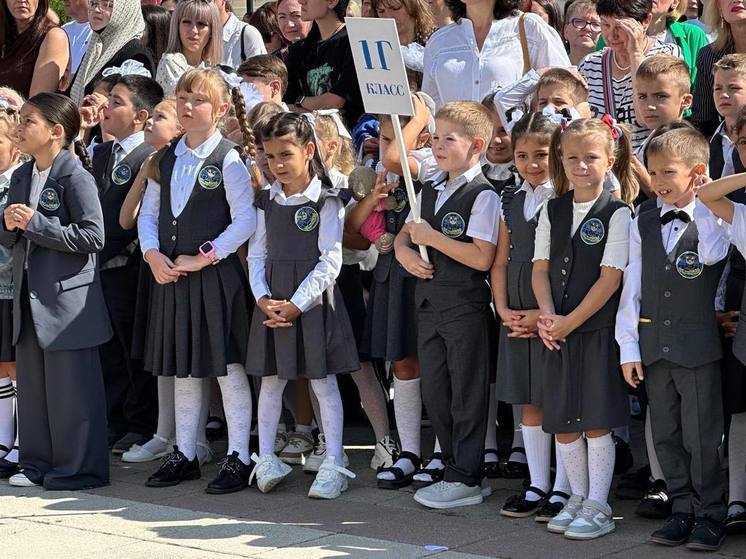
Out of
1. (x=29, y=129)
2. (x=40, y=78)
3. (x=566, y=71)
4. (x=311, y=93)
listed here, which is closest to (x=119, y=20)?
(x=40, y=78)

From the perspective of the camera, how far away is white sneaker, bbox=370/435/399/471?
6641mm

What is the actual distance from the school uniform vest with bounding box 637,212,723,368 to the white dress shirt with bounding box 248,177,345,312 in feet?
5.38

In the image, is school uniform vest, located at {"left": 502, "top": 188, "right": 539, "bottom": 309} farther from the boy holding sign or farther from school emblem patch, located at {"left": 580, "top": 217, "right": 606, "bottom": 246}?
school emblem patch, located at {"left": 580, "top": 217, "right": 606, "bottom": 246}

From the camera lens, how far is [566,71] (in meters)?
6.37

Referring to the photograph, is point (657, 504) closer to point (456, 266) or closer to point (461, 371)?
point (461, 371)

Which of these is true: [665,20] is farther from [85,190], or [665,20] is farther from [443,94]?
[85,190]

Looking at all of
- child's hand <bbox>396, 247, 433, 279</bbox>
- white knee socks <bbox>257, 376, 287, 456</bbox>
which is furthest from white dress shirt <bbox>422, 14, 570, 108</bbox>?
white knee socks <bbox>257, 376, 287, 456</bbox>

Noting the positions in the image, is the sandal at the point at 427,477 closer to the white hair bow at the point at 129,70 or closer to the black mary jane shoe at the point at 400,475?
the black mary jane shoe at the point at 400,475

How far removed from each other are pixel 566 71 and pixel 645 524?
2213 mm

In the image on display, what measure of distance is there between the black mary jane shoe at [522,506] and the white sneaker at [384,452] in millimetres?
941

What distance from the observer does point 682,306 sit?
5.26 m

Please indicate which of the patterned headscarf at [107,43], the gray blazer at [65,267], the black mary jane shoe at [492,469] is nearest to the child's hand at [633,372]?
the black mary jane shoe at [492,469]

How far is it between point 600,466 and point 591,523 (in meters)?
0.26

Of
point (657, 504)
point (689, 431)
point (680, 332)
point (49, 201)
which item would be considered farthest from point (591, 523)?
point (49, 201)
